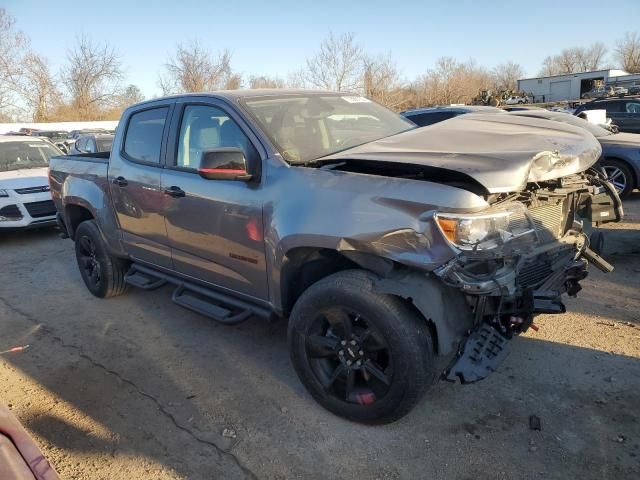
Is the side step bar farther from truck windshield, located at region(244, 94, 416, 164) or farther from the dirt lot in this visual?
truck windshield, located at region(244, 94, 416, 164)

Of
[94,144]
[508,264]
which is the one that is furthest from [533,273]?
[94,144]

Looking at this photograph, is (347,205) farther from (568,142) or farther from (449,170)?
(568,142)

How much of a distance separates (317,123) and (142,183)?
1596 mm

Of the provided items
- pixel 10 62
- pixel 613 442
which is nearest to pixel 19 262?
pixel 613 442

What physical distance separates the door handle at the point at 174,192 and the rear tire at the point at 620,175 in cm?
716

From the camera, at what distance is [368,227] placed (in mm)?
2641

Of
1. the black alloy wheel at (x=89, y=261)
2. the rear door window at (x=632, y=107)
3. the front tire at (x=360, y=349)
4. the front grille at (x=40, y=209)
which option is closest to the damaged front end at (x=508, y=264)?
the front tire at (x=360, y=349)

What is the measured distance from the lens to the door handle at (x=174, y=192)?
3744 mm

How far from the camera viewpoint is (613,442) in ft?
8.70

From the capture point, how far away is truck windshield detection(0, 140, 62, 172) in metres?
8.85

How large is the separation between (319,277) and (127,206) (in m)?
2.15

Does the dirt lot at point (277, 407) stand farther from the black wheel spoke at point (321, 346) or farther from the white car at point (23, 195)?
the white car at point (23, 195)

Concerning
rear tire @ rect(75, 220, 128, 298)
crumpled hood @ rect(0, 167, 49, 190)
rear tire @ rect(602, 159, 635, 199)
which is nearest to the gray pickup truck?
rear tire @ rect(75, 220, 128, 298)

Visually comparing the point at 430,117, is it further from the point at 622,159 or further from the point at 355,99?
the point at 355,99
